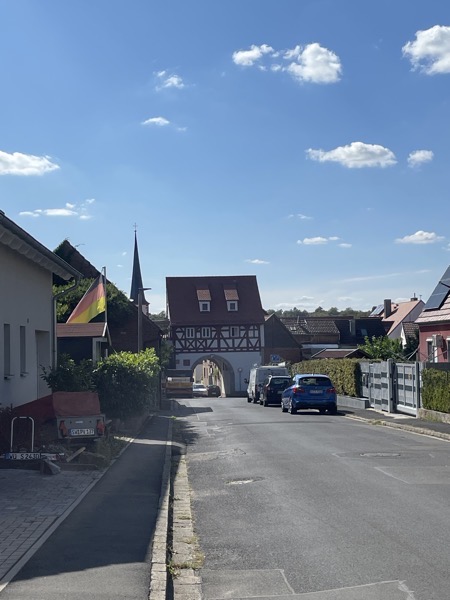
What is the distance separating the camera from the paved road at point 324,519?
677 centimetres

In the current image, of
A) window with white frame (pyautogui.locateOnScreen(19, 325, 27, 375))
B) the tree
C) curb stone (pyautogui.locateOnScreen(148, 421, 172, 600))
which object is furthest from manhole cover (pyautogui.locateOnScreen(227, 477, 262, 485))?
the tree

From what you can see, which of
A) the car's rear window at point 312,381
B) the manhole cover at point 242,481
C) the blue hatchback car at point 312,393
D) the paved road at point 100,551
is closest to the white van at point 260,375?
the blue hatchback car at point 312,393

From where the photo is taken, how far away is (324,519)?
952 centimetres

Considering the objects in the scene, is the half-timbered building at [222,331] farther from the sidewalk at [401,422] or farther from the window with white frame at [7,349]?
the window with white frame at [7,349]

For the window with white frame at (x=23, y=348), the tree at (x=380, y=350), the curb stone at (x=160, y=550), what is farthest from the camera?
the tree at (x=380, y=350)

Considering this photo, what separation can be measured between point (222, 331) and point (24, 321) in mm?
57383

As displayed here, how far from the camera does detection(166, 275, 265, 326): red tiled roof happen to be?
252 feet

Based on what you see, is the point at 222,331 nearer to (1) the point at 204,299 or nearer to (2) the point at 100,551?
(1) the point at 204,299

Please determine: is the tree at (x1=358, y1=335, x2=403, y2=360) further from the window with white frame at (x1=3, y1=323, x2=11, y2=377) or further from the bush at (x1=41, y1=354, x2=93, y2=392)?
the window with white frame at (x1=3, y1=323, x2=11, y2=377)

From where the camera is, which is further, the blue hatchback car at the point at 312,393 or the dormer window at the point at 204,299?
the dormer window at the point at 204,299

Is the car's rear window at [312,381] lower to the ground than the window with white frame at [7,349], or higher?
lower

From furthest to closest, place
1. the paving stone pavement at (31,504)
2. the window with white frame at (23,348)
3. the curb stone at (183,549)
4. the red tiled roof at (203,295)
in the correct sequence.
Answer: the red tiled roof at (203,295), the window with white frame at (23,348), the paving stone pavement at (31,504), the curb stone at (183,549)

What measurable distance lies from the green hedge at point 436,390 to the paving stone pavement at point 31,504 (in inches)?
559

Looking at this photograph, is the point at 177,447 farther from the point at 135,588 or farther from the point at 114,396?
the point at 135,588
